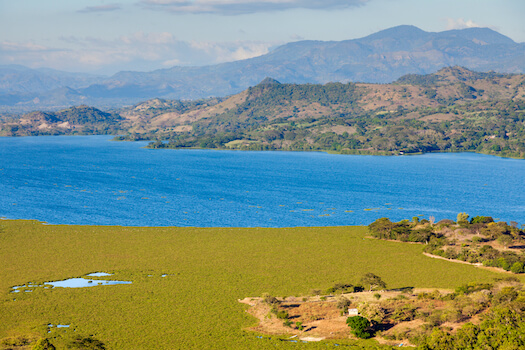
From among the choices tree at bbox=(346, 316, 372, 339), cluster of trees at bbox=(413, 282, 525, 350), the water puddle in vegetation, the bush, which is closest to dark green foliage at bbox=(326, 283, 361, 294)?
tree at bbox=(346, 316, 372, 339)

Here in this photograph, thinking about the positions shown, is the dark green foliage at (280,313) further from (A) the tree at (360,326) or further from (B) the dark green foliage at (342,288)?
(B) the dark green foliage at (342,288)

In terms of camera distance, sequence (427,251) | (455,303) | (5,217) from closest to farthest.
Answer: (455,303) < (427,251) < (5,217)

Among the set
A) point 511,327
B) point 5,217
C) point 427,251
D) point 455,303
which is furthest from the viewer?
point 5,217

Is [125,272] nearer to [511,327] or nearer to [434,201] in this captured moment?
[511,327]

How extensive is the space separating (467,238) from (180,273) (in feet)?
207

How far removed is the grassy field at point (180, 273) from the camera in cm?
7019

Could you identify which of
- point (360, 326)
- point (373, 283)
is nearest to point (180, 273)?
point (373, 283)

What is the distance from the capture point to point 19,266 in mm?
96812

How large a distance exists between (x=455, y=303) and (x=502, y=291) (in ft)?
23.3

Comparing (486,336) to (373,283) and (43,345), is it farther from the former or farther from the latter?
(43,345)

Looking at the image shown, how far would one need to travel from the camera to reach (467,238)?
117938mm

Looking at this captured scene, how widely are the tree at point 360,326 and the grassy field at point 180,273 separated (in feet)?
17.8

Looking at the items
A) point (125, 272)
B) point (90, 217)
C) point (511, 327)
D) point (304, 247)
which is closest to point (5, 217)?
point (90, 217)

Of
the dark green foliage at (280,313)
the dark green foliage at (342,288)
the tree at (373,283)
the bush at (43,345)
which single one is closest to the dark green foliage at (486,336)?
the dark green foliage at (280,313)
